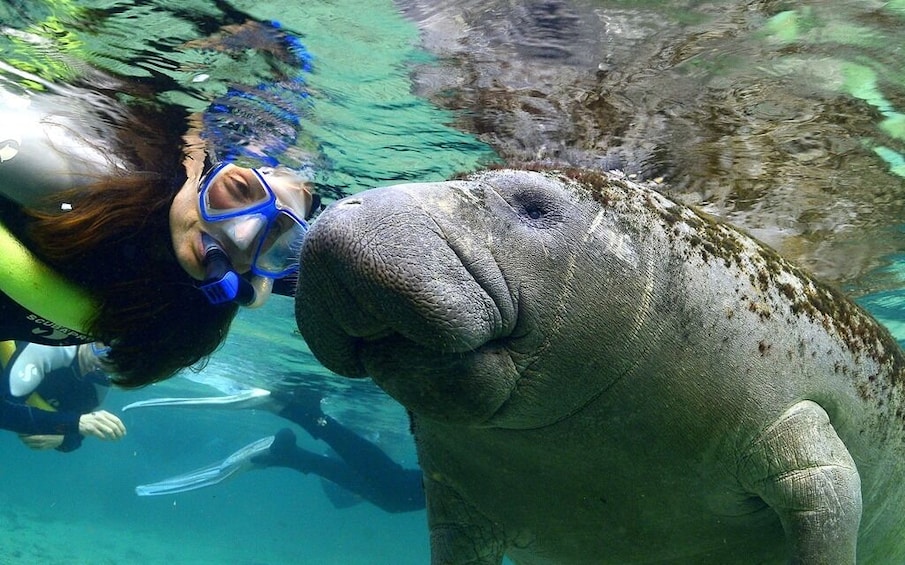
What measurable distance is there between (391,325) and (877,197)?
20.8 feet

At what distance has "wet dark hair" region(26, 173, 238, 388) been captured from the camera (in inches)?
154

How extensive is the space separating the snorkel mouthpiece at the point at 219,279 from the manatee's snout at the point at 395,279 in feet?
6.33

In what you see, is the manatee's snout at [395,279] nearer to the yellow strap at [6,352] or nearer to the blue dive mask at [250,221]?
the blue dive mask at [250,221]

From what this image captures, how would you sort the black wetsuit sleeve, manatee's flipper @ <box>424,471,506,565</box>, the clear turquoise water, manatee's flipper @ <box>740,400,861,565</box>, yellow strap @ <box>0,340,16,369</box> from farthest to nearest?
1. yellow strap @ <box>0,340,16,369</box>
2. the black wetsuit sleeve
3. the clear turquoise water
4. manatee's flipper @ <box>424,471,506,565</box>
5. manatee's flipper @ <box>740,400,861,565</box>

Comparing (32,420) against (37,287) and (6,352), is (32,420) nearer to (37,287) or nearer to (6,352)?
(6,352)

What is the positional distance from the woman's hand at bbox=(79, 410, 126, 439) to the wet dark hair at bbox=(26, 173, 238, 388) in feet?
24.8

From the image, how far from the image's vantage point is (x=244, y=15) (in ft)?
16.6

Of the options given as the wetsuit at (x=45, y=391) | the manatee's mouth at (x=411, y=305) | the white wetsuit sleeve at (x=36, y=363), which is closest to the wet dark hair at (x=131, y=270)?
the manatee's mouth at (x=411, y=305)

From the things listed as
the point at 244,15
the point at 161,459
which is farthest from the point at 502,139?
the point at 161,459

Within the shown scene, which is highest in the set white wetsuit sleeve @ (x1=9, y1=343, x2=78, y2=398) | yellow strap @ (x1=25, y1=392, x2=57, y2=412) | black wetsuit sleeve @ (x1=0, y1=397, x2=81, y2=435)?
black wetsuit sleeve @ (x1=0, y1=397, x2=81, y2=435)

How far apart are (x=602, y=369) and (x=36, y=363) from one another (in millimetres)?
12050

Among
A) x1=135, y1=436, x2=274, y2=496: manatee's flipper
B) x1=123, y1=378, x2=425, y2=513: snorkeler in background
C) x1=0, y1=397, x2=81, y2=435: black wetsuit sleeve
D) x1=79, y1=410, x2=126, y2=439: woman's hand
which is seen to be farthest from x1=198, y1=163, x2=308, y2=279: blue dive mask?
x1=135, y1=436, x2=274, y2=496: manatee's flipper

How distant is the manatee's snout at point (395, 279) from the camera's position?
193 centimetres

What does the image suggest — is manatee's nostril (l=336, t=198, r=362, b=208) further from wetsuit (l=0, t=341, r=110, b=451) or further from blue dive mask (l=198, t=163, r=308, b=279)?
wetsuit (l=0, t=341, r=110, b=451)
